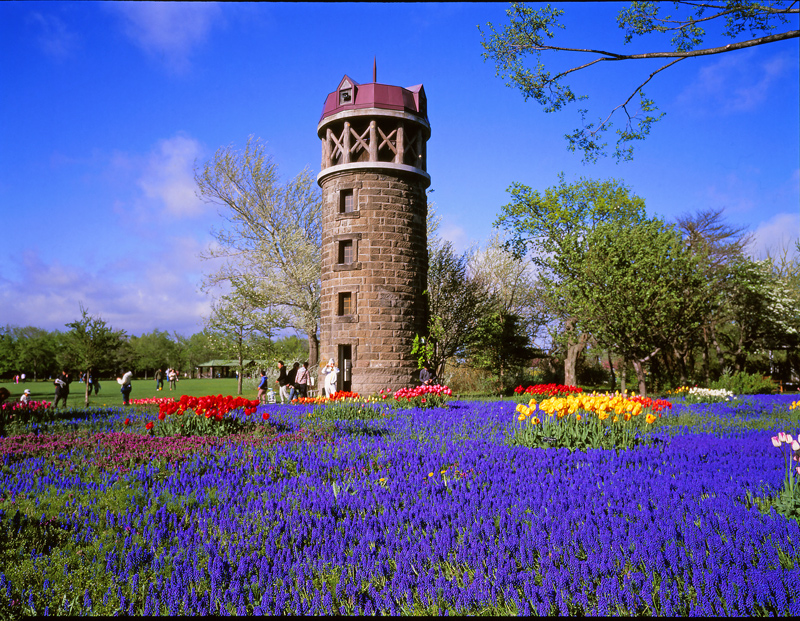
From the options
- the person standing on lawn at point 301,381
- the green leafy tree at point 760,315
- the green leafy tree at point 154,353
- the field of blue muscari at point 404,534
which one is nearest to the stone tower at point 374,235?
the person standing on lawn at point 301,381

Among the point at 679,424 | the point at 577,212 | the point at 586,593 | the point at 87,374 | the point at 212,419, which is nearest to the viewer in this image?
the point at 586,593

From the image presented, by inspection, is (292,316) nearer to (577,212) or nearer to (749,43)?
(577,212)

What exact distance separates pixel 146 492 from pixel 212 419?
3625 mm

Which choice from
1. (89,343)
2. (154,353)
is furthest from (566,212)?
(154,353)

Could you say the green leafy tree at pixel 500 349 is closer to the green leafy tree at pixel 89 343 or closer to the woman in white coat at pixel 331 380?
the woman in white coat at pixel 331 380

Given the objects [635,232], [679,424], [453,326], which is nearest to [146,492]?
[679,424]

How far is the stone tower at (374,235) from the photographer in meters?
18.3

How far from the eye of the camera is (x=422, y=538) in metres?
3.50

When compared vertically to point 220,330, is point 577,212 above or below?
above

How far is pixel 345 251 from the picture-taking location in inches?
760

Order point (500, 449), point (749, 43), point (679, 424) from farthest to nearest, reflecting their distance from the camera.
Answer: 1. point (679, 424)
2. point (749, 43)
3. point (500, 449)

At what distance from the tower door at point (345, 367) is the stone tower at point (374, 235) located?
0.04 metres

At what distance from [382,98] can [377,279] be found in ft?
22.9

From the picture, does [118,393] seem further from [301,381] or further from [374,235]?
[374,235]
